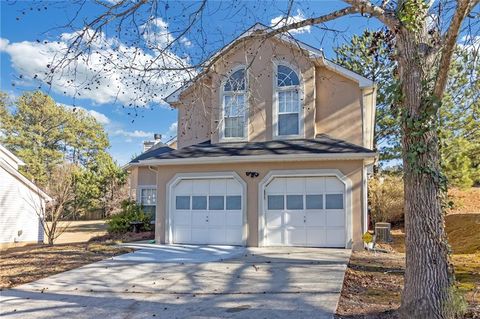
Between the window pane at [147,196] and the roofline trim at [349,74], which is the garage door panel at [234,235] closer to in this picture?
the roofline trim at [349,74]

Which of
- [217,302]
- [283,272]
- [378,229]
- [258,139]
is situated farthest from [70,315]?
[378,229]

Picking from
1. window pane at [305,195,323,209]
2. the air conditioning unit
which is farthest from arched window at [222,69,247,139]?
the air conditioning unit

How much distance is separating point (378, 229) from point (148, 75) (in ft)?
42.7

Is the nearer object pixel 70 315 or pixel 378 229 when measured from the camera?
pixel 70 315

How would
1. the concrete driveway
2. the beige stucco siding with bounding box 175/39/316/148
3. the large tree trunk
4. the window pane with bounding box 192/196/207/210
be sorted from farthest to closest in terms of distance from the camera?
the beige stucco siding with bounding box 175/39/316/148 → the window pane with bounding box 192/196/207/210 → the concrete driveway → the large tree trunk

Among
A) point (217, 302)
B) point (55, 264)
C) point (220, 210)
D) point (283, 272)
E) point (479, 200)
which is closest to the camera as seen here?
point (217, 302)

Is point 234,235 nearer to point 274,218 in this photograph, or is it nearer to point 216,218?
point 216,218

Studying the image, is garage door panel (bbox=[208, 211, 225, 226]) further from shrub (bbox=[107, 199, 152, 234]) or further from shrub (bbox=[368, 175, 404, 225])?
shrub (bbox=[368, 175, 404, 225])

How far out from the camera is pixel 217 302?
6414mm

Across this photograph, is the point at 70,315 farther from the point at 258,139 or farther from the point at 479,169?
the point at 479,169

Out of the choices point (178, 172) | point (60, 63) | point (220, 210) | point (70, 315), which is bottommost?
point (70, 315)

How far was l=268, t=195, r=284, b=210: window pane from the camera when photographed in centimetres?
1288

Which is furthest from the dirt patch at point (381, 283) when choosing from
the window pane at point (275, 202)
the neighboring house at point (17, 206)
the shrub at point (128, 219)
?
the neighboring house at point (17, 206)

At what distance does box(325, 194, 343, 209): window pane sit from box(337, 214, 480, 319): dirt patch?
1.67m
